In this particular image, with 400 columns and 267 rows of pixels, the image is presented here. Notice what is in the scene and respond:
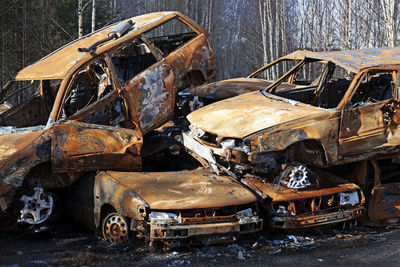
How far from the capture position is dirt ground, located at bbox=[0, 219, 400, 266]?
15.5 ft

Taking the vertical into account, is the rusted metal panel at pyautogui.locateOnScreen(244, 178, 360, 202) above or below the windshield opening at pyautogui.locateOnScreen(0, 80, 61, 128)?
below

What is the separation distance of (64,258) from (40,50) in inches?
602

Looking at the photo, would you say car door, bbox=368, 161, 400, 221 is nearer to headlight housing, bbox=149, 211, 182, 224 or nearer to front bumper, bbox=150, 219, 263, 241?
front bumper, bbox=150, 219, 263, 241

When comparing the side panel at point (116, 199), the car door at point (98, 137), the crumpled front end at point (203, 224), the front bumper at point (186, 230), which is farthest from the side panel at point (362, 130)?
the side panel at point (116, 199)

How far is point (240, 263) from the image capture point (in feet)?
15.4

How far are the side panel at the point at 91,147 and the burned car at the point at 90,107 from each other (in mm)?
12

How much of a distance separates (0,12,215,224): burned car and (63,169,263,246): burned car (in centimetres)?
41

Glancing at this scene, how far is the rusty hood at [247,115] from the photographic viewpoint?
574cm

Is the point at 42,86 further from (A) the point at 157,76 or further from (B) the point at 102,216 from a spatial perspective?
(B) the point at 102,216

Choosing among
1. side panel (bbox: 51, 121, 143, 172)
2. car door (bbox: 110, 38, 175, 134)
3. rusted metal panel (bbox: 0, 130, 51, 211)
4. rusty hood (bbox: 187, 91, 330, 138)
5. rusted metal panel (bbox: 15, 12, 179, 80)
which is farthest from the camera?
car door (bbox: 110, 38, 175, 134)

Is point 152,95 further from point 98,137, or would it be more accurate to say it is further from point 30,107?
point 30,107

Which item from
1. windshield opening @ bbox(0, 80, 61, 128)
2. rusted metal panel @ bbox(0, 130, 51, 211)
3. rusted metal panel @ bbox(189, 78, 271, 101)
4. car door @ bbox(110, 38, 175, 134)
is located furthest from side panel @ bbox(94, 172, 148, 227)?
rusted metal panel @ bbox(189, 78, 271, 101)

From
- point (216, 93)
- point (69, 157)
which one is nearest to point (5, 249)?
point (69, 157)

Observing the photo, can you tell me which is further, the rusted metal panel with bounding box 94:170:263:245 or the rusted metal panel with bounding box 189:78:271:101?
the rusted metal panel with bounding box 189:78:271:101
